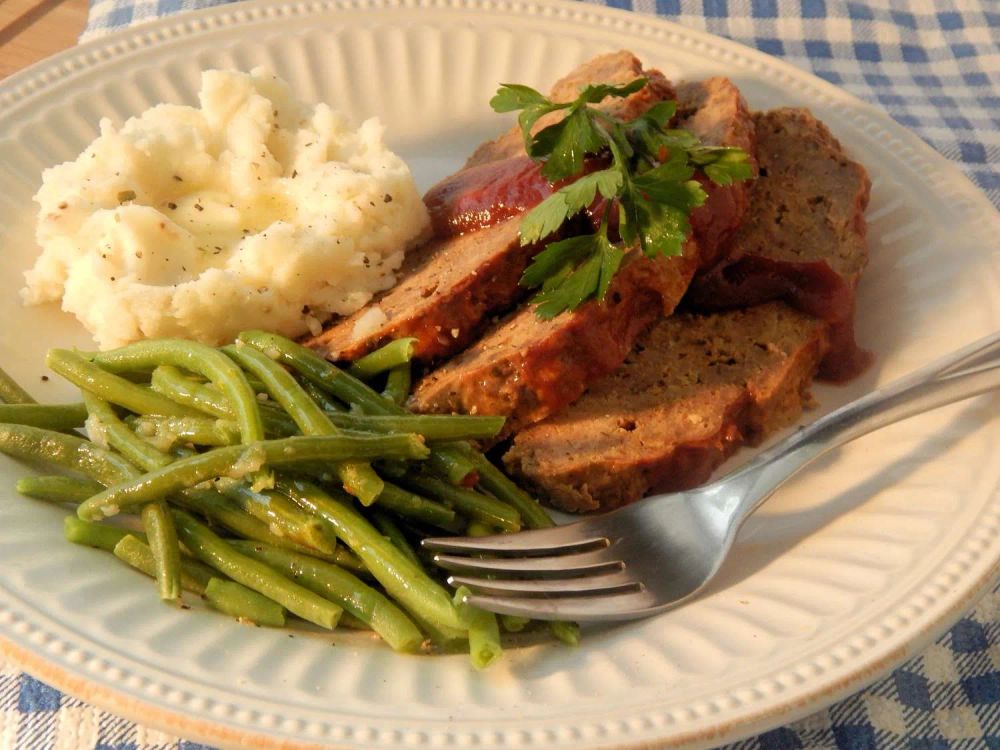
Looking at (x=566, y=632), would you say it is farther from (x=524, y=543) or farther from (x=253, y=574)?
(x=253, y=574)

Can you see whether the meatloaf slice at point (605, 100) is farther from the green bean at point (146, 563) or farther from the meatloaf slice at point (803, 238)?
the green bean at point (146, 563)

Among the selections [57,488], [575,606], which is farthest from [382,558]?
[57,488]

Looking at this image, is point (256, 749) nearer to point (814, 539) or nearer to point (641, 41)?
point (814, 539)

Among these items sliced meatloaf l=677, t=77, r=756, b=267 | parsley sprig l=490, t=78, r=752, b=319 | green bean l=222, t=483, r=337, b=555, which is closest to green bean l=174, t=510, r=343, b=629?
green bean l=222, t=483, r=337, b=555

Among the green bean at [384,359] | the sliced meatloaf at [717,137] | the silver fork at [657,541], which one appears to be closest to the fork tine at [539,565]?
the silver fork at [657,541]

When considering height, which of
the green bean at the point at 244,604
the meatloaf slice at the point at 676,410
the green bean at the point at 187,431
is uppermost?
the green bean at the point at 187,431

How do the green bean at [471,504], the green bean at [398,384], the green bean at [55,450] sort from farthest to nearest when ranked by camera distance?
the green bean at [398,384]
the green bean at [55,450]
the green bean at [471,504]

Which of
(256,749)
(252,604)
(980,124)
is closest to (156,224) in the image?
(252,604)
